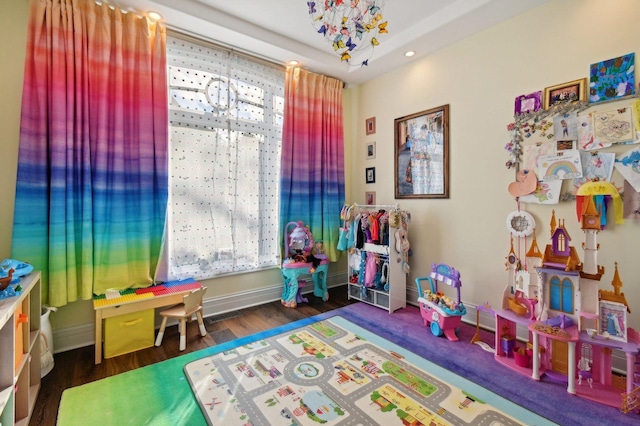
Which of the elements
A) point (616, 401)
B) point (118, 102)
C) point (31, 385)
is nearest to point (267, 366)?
point (31, 385)

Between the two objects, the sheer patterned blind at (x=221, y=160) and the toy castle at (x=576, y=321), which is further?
the sheer patterned blind at (x=221, y=160)

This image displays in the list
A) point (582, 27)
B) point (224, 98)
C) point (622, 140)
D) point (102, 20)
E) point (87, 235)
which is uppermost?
point (102, 20)

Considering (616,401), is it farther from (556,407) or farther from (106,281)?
(106,281)

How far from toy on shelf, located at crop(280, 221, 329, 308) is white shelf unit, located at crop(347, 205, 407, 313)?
1.50 feet

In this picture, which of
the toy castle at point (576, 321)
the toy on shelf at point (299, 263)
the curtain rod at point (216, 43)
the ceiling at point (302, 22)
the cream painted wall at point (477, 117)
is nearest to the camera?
the toy castle at point (576, 321)

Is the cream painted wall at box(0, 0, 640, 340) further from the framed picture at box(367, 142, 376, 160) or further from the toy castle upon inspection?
the toy castle

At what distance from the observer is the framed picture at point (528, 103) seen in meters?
2.32

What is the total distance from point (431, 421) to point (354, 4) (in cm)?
246

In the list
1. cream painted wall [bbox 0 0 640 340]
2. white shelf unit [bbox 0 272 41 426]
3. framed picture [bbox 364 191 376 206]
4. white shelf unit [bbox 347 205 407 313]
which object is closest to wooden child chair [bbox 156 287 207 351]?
cream painted wall [bbox 0 0 640 340]

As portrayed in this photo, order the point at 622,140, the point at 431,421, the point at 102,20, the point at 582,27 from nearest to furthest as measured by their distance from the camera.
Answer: the point at 431,421, the point at 622,140, the point at 582,27, the point at 102,20

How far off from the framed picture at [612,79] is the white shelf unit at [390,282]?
6.00 ft

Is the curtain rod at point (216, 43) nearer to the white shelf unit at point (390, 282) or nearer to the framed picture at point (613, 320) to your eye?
the white shelf unit at point (390, 282)

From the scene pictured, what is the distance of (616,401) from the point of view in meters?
1.66

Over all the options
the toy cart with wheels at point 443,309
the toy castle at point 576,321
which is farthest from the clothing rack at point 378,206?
the toy castle at point 576,321
